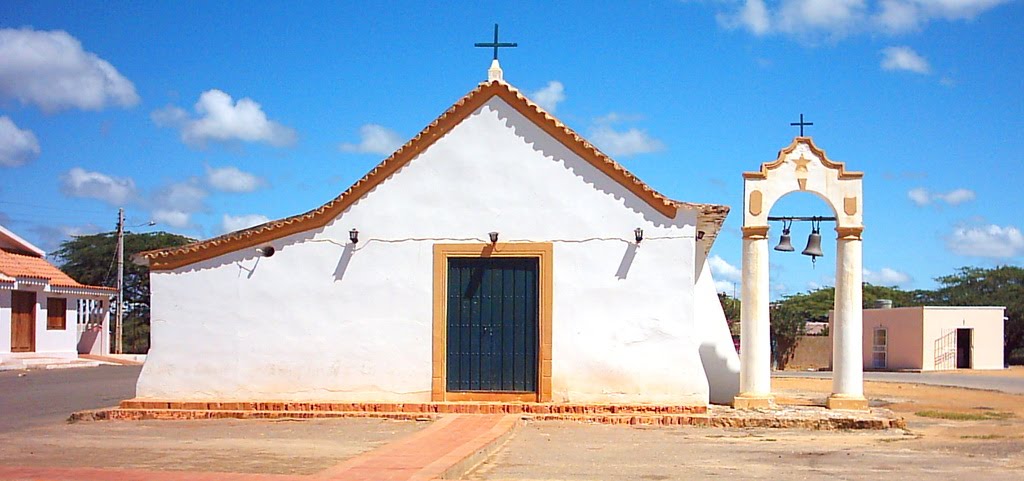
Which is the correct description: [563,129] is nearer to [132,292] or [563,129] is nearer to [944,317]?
[944,317]

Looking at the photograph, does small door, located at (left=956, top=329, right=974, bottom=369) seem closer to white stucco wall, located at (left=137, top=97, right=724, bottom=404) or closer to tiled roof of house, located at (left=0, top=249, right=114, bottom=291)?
white stucco wall, located at (left=137, top=97, right=724, bottom=404)

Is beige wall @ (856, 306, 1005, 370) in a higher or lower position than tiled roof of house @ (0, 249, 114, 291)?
lower

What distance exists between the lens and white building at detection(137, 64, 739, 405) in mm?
15883

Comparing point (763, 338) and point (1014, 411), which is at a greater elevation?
point (763, 338)

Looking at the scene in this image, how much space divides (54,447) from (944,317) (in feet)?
112

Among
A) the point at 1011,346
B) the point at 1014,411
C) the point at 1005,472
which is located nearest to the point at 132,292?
the point at 1011,346

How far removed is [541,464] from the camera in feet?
37.1

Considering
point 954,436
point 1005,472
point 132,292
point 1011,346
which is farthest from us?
point 132,292

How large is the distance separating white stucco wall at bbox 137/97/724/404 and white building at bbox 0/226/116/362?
19.7m

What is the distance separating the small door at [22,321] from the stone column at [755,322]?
26.4 meters

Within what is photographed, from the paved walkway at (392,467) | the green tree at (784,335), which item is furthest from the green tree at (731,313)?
the paved walkway at (392,467)

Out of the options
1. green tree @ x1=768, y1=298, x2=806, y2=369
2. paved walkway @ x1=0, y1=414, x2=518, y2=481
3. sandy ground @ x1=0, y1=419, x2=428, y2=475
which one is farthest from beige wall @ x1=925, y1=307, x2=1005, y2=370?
paved walkway @ x1=0, y1=414, x2=518, y2=481

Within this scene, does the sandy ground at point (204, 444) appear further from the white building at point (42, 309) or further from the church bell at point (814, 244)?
the white building at point (42, 309)

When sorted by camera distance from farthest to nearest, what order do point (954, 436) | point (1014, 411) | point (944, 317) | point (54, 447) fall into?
point (944, 317), point (1014, 411), point (954, 436), point (54, 447)
